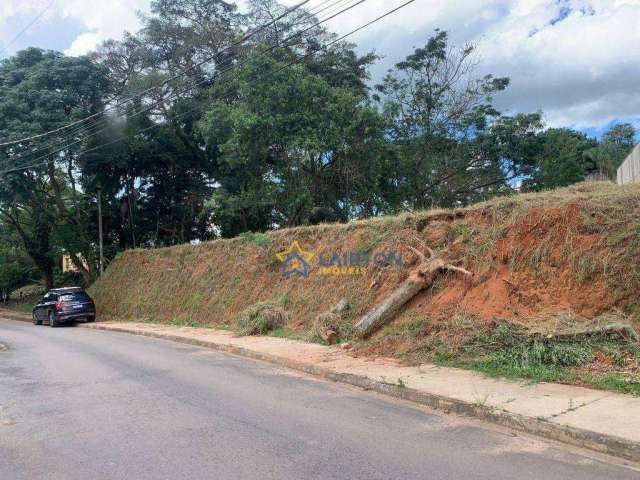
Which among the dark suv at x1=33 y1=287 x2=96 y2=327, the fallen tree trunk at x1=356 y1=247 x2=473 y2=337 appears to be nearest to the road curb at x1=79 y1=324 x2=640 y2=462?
the fallen tree trunk at x1=356 y1=247 x2=473 y2=337

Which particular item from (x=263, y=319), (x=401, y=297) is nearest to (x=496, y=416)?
(x=401, y=297)

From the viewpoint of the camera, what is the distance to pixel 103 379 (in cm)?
916

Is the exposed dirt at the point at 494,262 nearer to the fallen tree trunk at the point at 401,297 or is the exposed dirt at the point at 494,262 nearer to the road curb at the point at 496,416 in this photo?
the fallen tree trunk at the point at 401,297

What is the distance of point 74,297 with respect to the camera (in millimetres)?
22719

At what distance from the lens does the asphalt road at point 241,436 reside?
15.7 feet

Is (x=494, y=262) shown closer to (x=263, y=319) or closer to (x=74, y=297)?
(x=263, y=319)

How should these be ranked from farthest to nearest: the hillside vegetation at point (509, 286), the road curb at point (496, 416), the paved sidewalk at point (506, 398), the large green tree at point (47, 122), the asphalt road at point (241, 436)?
1. the large green tree at point (47, 122)
2. the hillside vegetation at point (509, 286)
3. the paved sidewalk at point (506, 398)
4. the road curb at point (496, 416)
5. the asphalt road at point (241, 436)

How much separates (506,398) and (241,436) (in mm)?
3384

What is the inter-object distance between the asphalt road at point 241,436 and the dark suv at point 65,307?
538 inches

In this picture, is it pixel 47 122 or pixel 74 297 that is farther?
pixel 47 122

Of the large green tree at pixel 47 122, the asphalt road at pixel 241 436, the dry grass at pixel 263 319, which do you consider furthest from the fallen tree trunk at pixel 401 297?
the large green tree at pixel 47 122

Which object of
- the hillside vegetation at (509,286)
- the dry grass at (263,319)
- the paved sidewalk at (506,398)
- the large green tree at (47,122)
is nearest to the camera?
the paved sidewalk at (506,398)

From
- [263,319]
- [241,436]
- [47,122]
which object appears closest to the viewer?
[241,436]

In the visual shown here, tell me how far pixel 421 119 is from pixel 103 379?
21328 millimetres
